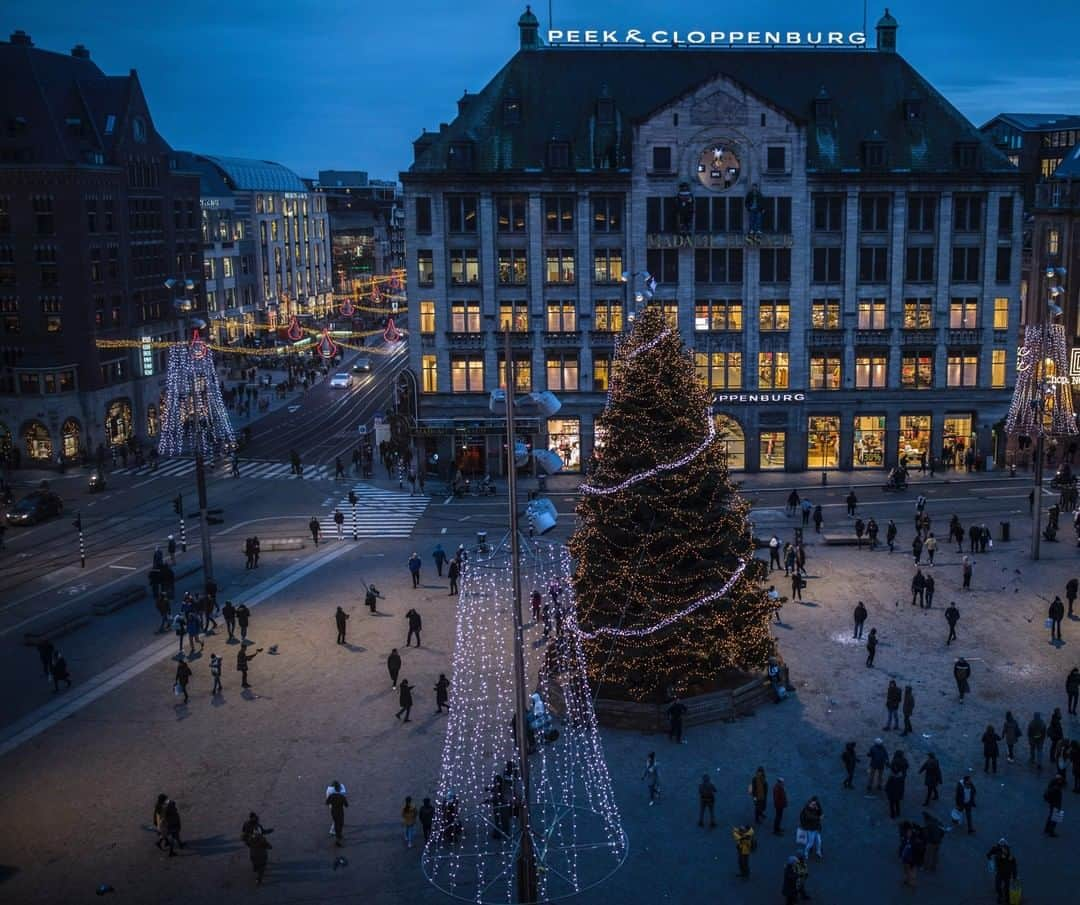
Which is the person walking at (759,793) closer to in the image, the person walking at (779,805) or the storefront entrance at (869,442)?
the person walking at (779,805)

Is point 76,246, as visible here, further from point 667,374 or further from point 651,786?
point 651,786

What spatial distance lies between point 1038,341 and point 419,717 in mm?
32471

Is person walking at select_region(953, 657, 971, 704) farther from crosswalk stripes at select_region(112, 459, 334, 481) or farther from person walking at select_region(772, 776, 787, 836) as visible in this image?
crosswalk stripes at select_region(112, 459, 334, 481)

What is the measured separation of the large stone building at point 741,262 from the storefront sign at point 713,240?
0.37 ft

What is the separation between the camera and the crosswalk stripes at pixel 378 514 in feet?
181

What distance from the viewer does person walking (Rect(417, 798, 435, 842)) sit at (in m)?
25.3

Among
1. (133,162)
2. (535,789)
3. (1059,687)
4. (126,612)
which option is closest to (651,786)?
(535,789)

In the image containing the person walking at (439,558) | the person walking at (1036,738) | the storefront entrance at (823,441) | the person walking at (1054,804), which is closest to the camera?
the person walking at (1054,804)

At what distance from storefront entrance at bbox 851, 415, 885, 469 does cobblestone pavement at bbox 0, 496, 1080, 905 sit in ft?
78.9

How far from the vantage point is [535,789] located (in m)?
28.1

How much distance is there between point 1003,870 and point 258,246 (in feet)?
430

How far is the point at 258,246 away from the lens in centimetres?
14075

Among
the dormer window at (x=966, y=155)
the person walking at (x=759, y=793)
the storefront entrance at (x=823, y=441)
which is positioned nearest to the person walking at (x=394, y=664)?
the person walking at (x=759, y=793)

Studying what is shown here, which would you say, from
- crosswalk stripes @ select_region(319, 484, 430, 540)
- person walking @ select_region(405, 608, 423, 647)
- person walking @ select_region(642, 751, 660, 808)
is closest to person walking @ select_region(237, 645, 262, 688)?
person walking @ select_region(405, 608, 423, 647)
